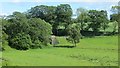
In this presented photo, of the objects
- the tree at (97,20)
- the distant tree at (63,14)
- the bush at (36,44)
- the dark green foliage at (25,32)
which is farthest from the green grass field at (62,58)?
the distant tree at (63,14)

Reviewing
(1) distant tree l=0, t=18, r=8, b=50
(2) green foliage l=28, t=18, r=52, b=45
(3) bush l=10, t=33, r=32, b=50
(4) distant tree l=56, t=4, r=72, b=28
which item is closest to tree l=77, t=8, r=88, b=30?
(4) distant tree l=56, t=4, r=72, b=28

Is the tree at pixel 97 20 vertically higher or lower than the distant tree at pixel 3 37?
lower

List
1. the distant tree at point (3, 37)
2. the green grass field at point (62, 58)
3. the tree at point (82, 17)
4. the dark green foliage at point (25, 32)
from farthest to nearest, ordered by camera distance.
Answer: the tree at point (82, 17)
the dark green foliage at point (25, 32)
the distant tree at point (3, 37)
the green grass field at point (62, 58)

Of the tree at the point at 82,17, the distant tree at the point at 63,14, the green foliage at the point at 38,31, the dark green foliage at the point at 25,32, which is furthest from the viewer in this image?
the tree at the point at 82,17

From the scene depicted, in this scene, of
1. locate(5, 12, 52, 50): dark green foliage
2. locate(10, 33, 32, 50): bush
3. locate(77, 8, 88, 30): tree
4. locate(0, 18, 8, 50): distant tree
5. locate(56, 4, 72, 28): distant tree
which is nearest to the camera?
locate(0, 18, 8, 50): distant tree

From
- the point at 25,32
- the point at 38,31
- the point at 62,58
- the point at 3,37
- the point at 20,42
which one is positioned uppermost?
the point at 3,37

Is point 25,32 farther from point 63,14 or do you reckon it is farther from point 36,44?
point 63,14

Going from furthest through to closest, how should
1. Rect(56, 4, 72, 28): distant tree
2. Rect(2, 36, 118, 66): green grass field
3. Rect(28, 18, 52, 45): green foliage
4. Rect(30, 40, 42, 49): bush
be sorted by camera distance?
Rect(56, 4, 72, 28): distant tree, Rect(28, 18, 52, 45): green foliage, Rect(30, 40, 42, 49): bush, Rect(2, 36, 118, 66): green grass field

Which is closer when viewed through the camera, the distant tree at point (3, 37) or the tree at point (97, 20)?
the distant tree at point (3, 37)

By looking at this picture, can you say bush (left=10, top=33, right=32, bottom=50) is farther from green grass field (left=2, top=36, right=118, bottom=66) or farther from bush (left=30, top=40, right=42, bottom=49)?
green grass field (left=2, top=36, right=118, bottom=66)

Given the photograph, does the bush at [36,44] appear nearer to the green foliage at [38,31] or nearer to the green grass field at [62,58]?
the green foliage at [38,31]

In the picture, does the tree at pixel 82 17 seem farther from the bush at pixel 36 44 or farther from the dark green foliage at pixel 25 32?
the bush at pixel 36 44

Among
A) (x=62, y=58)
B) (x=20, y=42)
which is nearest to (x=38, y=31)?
(x=20, y=42)

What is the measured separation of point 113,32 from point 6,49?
3799 centimetres
